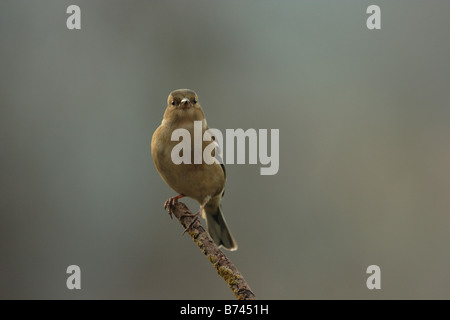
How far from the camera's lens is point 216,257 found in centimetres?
264

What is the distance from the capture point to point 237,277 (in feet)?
8.04

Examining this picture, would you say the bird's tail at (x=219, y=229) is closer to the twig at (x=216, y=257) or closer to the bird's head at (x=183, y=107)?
the twig at (x=216, y=257)

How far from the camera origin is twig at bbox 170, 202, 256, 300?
2396 millimetres

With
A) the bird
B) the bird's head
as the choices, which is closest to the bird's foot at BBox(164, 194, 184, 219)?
the bird

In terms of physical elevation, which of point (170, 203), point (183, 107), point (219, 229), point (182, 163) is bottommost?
point (219, 229)

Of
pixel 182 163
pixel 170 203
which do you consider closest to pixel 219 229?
pixel 170 203

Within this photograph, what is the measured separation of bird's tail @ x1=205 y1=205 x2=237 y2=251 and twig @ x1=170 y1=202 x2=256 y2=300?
2.22 feet

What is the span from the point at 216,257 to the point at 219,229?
1.37m

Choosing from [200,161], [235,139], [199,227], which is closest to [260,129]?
[235,139]

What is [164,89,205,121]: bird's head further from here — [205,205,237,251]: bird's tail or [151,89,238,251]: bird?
[205,205,237,251]: bird's tail

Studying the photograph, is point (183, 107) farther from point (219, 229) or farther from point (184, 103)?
point (219, 229)

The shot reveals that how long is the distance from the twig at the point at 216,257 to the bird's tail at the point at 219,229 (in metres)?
0.68

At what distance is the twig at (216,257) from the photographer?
A: 2396 millimetres
